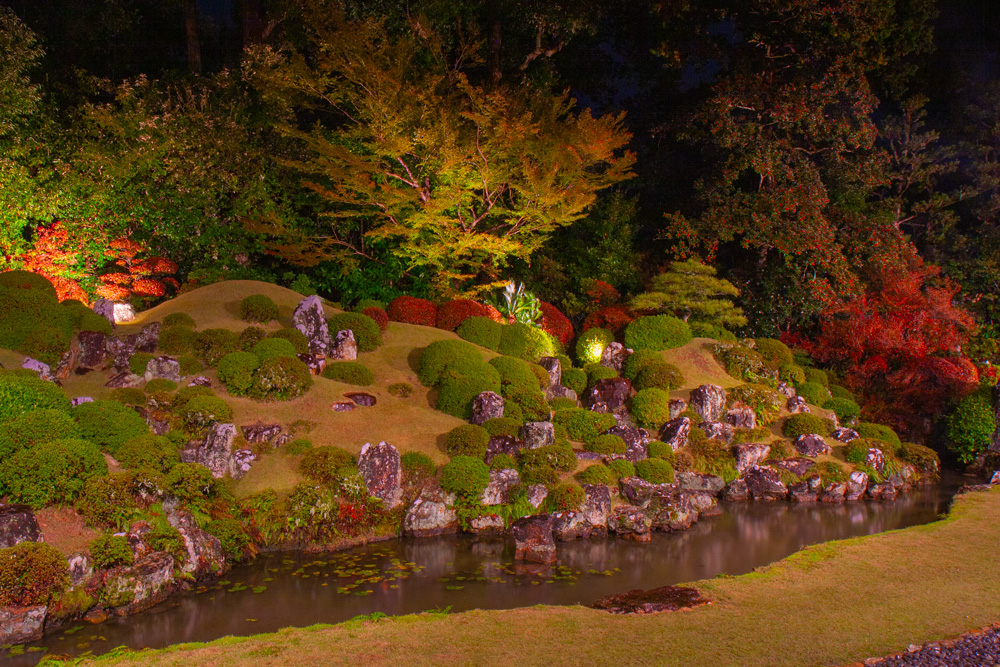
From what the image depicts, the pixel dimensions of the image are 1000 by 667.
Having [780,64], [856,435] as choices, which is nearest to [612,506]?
[856,435]

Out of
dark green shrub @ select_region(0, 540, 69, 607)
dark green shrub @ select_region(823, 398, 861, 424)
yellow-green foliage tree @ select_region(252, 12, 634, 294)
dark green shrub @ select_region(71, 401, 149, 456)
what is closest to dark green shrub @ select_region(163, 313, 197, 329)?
dark green shrub @ select_region(71, 401, 149, 456)

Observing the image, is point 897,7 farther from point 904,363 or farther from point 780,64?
point 904,363

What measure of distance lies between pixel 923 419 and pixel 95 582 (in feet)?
56.9

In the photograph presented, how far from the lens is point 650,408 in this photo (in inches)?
567

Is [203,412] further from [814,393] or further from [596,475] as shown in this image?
[814,393]

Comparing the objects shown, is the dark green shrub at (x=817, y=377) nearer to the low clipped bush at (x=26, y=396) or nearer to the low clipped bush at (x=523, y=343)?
the low clipped bush at (x=523, y=343)

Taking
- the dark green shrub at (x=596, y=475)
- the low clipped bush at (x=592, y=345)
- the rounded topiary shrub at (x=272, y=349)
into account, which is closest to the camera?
the dark green shrub at (x=596, y=475)

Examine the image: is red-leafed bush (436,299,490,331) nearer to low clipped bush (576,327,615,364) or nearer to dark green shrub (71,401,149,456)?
low clipped bush (576,327,615,364)

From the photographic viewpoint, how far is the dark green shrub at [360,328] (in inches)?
580

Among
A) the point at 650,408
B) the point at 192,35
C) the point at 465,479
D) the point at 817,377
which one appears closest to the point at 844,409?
the point at 817,377

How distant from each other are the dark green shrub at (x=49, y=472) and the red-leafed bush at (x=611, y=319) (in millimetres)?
11888

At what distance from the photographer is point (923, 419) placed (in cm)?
1702

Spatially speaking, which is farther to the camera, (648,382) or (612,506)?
(648,382)

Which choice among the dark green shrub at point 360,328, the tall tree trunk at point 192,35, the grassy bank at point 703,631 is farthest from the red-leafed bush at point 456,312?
the tall tree trunk at point 192,35
